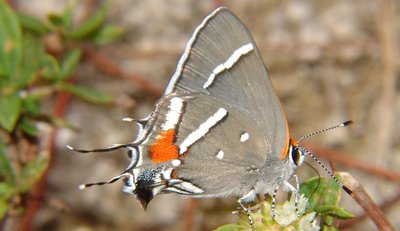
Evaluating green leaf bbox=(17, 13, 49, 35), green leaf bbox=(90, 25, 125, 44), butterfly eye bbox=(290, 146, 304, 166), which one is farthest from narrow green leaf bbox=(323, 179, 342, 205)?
green leaf bbox=(17, 13, 49, 35)

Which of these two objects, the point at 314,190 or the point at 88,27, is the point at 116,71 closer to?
the point at 88,27

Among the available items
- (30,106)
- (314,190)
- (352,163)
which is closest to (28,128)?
(30,106)

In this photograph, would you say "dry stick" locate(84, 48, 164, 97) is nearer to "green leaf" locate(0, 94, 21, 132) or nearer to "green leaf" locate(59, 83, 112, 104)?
"green leaf" locate(59, 83, 112, 104)

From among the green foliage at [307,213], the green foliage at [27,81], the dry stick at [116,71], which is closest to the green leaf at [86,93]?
the green foliage at [27,81]

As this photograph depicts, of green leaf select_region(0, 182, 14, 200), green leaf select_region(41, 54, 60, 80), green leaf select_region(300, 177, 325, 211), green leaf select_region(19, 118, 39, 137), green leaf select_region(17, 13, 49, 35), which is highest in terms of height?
green leaf select_region(17, 13, 49, 35)

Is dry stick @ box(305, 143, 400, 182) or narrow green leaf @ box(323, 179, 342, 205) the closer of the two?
narrow green leaf @ box(323, 179, 342, 205)

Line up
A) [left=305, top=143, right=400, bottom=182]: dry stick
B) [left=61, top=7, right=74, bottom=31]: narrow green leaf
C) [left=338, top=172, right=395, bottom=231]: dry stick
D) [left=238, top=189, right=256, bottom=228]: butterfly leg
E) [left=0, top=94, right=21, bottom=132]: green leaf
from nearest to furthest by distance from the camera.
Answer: [left=338, top=172, right=395, bottom=231]: dry stick
[left=238, top=189, right=256, bottom=228]: butterfly leg
[left=0, top=94, right=21, bottom=132]: green leaf
[left=61, top=7, right=74, bottom=31]: narrow green leaf
[left=305, top=143, right=400, bottom=182]: dry stick

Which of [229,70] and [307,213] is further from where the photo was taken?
[229,70]

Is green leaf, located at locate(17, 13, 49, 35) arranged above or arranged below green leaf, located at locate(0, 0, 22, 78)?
above
